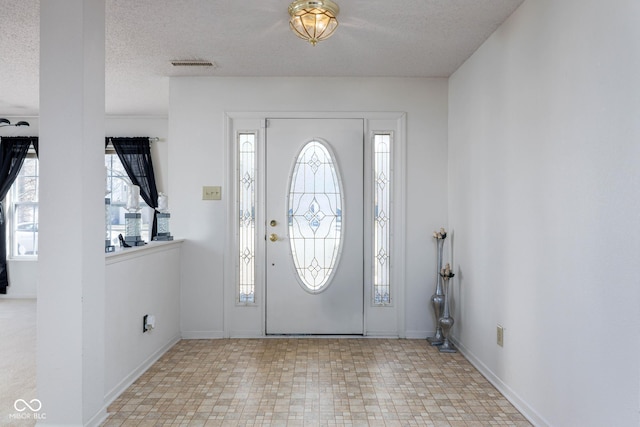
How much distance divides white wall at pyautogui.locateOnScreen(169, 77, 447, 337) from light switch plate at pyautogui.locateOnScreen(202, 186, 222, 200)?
0.05m

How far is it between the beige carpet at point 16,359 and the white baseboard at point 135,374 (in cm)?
40

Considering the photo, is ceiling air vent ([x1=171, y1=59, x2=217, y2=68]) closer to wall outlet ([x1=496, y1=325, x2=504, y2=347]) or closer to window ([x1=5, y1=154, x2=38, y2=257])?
wall outlet ([x1=496, y1=325, x2=504, y2=347])

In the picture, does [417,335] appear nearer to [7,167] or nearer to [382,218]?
[382,218]

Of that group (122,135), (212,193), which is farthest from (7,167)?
(212,193)

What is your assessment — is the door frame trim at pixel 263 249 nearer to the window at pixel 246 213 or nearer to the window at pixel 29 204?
the window at pixel 246 213

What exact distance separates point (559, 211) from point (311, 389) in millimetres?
1844

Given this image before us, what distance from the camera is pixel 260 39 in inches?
124

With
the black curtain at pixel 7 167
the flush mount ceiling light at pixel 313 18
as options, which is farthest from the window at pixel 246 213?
the black curtain at pixel 7 167

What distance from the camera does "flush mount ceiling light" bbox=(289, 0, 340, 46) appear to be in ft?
8.33

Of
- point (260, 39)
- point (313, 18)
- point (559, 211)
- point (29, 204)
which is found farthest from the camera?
point (29, 204)

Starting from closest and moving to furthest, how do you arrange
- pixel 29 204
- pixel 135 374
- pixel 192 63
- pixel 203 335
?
pixel 135 374
pixel 192 63
pixel 203 335
pixel 29 204

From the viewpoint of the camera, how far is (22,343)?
3771mm

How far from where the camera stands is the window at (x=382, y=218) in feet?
13.2

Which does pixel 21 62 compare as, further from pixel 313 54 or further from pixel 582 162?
pixel 582 162
